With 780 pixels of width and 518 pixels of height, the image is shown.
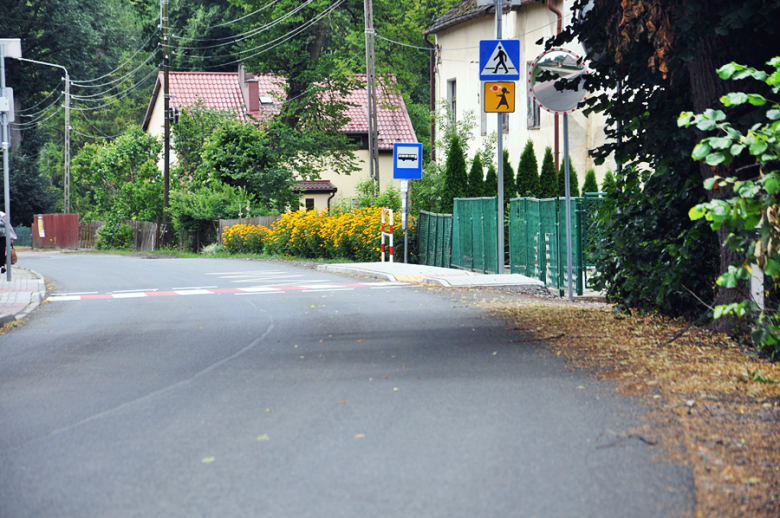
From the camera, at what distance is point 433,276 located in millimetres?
18344

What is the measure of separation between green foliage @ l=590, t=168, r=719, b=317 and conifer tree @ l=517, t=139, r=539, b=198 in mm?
15886

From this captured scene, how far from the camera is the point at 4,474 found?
505 cm

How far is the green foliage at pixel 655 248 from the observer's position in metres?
9.55

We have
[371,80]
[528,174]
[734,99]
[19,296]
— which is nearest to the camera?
[734,99]

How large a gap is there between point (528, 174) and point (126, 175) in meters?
30.7

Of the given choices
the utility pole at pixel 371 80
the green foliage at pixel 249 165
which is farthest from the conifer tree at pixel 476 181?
the green foliage at pixel 249 165

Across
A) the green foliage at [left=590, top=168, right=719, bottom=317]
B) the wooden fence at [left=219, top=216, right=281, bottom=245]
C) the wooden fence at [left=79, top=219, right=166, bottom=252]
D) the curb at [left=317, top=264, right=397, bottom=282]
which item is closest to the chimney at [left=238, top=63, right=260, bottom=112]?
the wooden fence at [left=79, top=219, right=166, bottom=252]

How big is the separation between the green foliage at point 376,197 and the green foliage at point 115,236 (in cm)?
2116

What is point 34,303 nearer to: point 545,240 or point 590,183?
point 545,240

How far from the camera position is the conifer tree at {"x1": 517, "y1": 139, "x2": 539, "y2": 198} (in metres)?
27.2

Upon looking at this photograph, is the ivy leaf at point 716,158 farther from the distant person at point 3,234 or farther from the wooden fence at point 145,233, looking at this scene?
the wooden fence at point 145,233

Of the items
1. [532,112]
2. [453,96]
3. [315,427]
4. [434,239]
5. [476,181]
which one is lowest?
[315,427]

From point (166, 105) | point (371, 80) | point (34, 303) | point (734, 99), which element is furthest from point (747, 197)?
point (166, 105)

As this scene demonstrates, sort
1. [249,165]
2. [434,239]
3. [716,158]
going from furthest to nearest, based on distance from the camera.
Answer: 1. [249,165]
2. [434,239]
3. [716,158]
